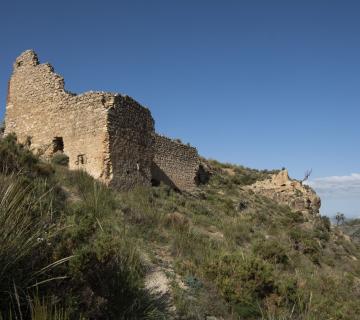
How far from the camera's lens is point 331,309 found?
7531mm

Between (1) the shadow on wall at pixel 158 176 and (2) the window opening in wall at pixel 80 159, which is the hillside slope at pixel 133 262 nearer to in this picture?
(2) the window opening in wall at pixel 80 159

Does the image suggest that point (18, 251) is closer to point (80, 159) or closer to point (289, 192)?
point (80, 159)

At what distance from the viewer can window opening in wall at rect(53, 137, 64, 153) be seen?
1427 cm

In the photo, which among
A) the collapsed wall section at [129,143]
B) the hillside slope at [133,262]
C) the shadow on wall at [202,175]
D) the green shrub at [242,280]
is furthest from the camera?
the shadow on wall at [202,175]

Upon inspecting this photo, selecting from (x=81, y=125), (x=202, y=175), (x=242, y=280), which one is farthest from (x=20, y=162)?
(x=202, y=175)

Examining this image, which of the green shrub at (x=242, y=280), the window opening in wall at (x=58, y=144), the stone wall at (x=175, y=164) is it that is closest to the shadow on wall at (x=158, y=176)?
the stone wall at (x=175, y=164)

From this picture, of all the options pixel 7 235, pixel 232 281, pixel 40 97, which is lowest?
pixel 232 281

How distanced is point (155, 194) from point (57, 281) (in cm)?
972

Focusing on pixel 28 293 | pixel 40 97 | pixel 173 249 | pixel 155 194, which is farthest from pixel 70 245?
pixel 40 97

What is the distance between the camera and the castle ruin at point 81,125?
1268 cm

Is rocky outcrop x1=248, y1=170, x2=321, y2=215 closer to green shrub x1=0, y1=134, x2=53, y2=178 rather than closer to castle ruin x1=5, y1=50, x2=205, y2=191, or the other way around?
castle ruin x1=5, y1=50, x2=205, y2=191

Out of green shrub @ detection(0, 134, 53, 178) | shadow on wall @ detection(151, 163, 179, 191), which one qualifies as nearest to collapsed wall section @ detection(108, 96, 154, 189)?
green shrub @ detection(0, 134, 53, 178)

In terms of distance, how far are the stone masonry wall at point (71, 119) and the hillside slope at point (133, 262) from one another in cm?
124

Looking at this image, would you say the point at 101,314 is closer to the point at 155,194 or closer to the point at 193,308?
the point at 193,308
